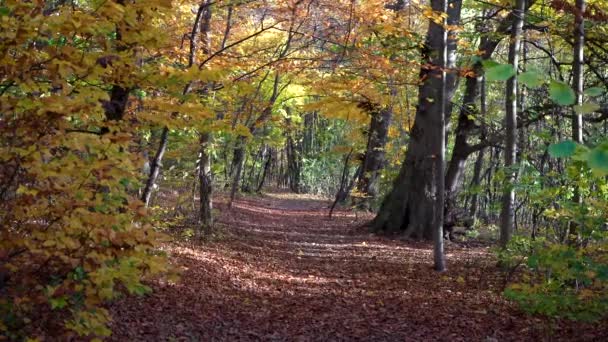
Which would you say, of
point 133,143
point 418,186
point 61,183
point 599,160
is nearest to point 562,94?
point 599,160

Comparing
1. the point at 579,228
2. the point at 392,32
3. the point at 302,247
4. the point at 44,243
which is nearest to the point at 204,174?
the point at 302,247

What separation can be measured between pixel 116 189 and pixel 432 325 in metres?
4.65

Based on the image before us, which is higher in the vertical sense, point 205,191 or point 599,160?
point 599,160

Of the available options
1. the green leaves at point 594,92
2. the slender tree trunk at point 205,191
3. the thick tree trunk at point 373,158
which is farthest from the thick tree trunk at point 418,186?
the green leaves at point 594,92

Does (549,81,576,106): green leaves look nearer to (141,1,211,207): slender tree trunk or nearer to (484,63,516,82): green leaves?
(484,63,516,82): green leaves

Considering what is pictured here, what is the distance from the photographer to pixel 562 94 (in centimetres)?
156

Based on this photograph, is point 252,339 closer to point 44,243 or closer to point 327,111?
point 44,243

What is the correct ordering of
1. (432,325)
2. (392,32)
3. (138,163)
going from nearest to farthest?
(138,163)
(432,325)
(392,32)

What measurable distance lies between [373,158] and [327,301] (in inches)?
654

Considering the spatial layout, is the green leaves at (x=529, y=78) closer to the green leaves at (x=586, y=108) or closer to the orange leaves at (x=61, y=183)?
the green leaves at (x=586, y=108)

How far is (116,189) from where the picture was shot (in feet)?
14.5

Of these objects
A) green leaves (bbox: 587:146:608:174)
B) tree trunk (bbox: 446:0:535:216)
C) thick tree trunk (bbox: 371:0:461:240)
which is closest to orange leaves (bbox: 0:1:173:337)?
green leaves (bbox: 587:146:608:174)

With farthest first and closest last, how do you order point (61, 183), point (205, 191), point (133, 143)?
point (205, 191) < point (133, 143) < point (61, 183)

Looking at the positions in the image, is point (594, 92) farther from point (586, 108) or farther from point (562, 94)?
point (562, 94)
